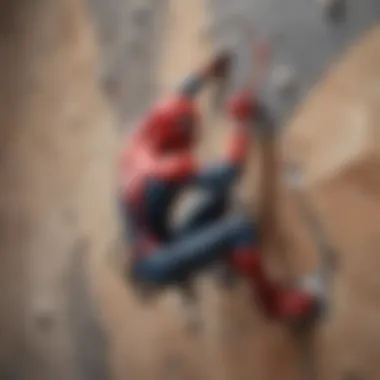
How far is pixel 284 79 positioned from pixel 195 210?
0.24 meters

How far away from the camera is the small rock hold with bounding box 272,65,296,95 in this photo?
1.47 metres

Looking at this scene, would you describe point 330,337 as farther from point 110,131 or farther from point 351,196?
point 110,131

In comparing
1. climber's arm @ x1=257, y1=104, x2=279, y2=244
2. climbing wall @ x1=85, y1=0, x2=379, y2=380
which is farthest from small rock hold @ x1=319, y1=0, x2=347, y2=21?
climber's arm @ x1=257, y1=104, x2=279, y2=244

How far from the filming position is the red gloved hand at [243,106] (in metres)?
1.52

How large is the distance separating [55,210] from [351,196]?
2.04 ft

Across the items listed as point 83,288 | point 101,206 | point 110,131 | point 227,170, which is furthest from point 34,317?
point 227,170

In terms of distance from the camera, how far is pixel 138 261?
152 centimetres

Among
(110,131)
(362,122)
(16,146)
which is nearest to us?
(362,122)

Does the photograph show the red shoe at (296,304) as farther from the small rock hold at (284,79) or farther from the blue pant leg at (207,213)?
the small rock hold at (284,79)

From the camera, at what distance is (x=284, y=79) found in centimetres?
148

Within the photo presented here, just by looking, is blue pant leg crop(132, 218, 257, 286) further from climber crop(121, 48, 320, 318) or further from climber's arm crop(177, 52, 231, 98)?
climber's arm crop(177, 52, 231, 98)

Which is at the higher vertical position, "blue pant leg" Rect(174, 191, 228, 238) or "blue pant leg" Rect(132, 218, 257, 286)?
"blue pant leg" Rect(174, 191, 228, 238)

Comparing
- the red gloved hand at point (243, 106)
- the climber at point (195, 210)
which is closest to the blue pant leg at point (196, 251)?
the climber at point (195, 210)

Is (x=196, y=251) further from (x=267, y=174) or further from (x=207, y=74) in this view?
(x=207, y=74)
